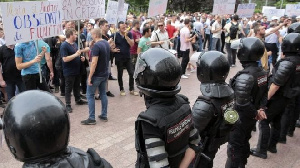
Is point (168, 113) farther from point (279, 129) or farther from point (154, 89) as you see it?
point (279, 129)

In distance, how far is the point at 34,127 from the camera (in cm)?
141

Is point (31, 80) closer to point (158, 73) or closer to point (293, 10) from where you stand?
point (158, 73)

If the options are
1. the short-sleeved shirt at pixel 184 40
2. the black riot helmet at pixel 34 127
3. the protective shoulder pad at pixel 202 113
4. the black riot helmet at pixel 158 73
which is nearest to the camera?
the black riot helmet at pixel 34 127

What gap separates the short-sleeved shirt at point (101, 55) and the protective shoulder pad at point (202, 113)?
11.2 feet

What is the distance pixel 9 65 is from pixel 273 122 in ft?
17.3

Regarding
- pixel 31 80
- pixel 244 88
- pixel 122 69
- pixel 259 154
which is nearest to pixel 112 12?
pixel 122 69

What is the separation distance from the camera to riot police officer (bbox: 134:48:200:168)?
2.02 m

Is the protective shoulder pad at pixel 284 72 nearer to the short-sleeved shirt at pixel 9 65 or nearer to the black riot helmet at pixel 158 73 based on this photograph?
the black riot helmet at pixel 158 73

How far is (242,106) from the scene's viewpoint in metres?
3.64

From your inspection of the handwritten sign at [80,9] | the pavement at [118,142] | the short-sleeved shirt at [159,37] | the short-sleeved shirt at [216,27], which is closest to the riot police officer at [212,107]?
the pavement at [118,142]

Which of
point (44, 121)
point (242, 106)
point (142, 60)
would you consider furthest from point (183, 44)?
point (44, 121)

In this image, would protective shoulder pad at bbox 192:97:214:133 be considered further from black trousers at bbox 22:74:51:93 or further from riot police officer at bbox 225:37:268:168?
black trousers at bbox 22:74:51:93

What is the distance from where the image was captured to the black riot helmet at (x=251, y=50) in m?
3.82

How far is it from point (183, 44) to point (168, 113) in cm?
792
